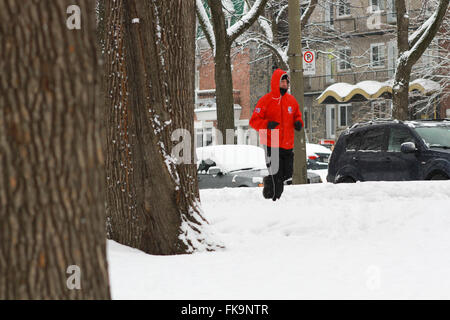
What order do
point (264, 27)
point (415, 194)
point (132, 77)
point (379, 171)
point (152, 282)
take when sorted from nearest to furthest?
1. point (152, 282)
2. point (132, 77)
3. point (415, 194)
4. point (379, 171)
5. point (264, 27)

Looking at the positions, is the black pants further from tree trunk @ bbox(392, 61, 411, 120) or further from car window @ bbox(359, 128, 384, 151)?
tree trunk @ bbox(392, 61, 411, 120)

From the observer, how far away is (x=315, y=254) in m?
6.59

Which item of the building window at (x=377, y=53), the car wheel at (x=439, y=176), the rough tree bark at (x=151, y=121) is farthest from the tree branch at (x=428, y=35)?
the building window at (x=377, y=53)

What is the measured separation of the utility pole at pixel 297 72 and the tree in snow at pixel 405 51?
6.68 metres

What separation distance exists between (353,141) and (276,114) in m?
4.92

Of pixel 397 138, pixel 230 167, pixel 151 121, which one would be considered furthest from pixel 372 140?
pixel 151 121

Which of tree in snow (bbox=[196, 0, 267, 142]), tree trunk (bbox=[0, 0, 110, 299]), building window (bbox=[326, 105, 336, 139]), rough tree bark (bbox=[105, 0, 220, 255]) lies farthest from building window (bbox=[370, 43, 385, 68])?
tree trunk (bbox=[0, 0, 110, 299])

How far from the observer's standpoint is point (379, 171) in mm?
13250

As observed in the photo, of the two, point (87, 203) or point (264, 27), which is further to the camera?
point (264, 27)

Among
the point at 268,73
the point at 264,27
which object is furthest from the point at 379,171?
the point at 268,73

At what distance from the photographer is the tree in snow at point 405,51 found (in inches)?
728

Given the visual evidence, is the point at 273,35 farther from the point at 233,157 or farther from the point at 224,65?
the point at 233,157
